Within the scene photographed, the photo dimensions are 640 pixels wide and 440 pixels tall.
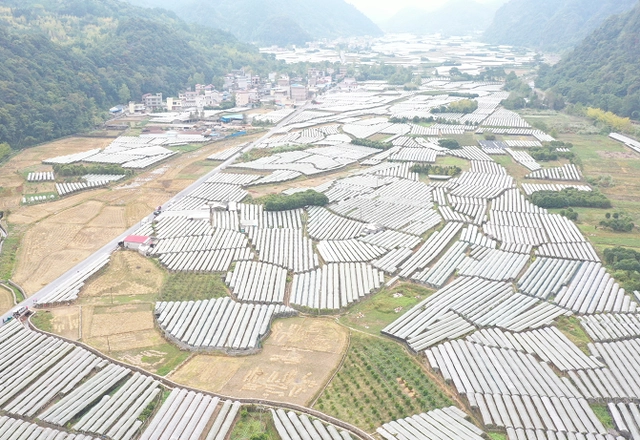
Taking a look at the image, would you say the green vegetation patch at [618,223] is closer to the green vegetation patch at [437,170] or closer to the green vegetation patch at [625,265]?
the green vegetation patch at [625,265]

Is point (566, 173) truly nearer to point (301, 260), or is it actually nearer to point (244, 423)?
point (301, 260)

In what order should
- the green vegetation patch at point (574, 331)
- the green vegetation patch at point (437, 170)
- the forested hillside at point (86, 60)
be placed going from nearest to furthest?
the green vegetation patch at point (574, 331), the green vegetation patch at point (437, 170), the forested hillside at point (86, 60)

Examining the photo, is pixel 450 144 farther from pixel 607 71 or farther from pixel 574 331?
pixel 607 71

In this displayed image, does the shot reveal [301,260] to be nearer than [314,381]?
No

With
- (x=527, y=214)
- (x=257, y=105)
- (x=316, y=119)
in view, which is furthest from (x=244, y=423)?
(x=257, y=105)

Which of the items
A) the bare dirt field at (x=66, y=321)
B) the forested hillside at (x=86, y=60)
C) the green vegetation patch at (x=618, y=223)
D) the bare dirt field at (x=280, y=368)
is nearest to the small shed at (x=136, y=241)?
the bare dirt field at (x=66, y=321)

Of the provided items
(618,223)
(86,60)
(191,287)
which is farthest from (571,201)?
(86,60)
